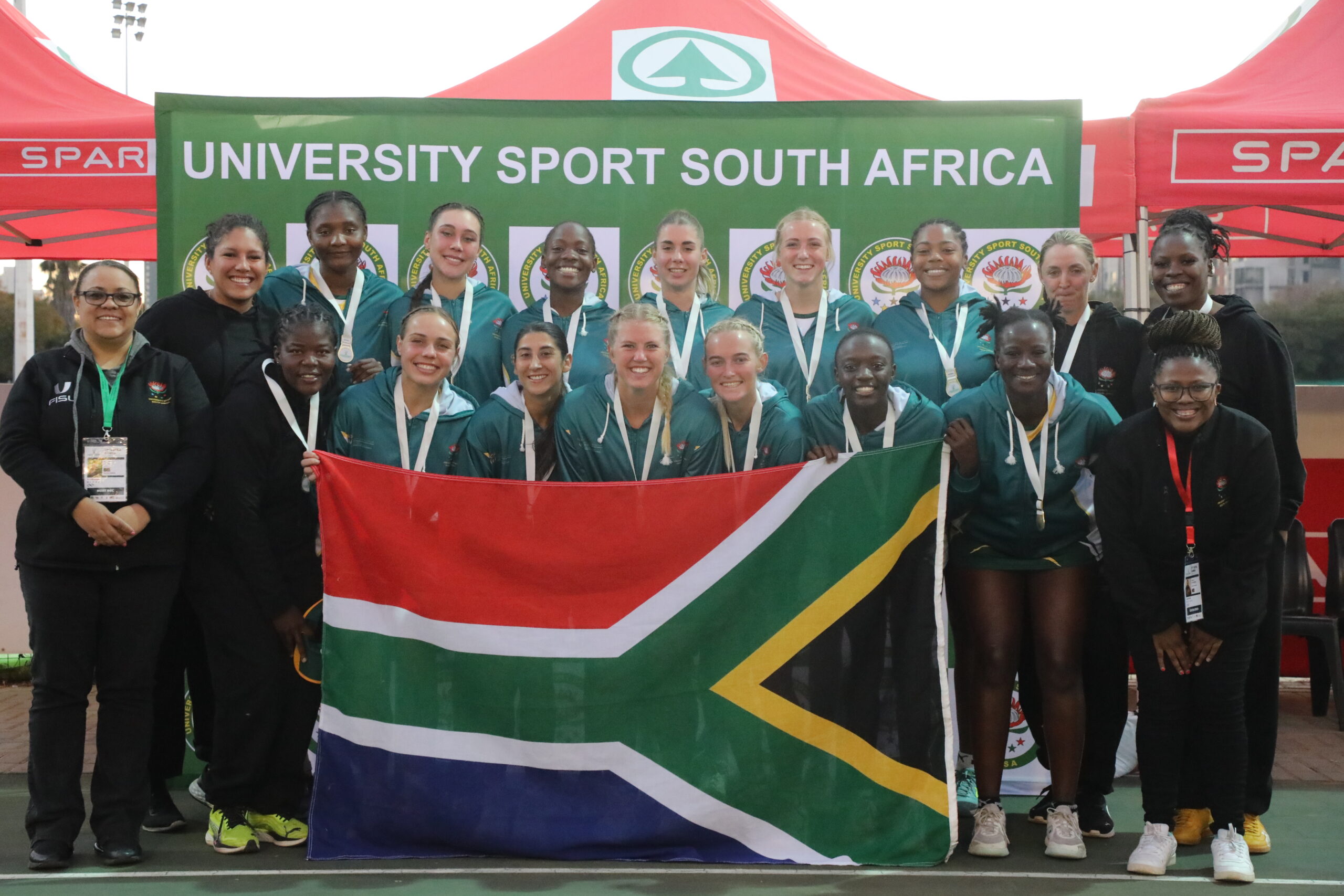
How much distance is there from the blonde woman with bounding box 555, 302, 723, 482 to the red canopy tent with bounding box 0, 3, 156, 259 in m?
3.45

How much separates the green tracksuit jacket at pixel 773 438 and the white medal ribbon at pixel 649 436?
0.21 meters

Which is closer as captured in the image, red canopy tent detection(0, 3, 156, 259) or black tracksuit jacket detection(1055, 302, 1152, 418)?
black tracksuit jacket detection(1055, 302, 1152, 418)

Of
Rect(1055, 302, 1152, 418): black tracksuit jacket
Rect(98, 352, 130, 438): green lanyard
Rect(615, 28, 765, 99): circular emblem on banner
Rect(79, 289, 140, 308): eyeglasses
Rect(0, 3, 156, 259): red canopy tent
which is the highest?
Rect(615, 28, 765, 99): circular emblem on banner

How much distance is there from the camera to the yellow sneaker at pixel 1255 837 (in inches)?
169

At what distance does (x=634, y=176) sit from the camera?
5.38m

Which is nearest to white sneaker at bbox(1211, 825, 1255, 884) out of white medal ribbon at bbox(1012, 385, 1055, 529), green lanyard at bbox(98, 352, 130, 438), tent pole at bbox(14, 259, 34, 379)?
white medal ribbon at bbox(1012, 385, 1055, 529)

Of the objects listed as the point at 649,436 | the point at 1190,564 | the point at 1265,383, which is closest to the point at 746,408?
the point at 649,436

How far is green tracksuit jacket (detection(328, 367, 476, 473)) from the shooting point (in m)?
4.38

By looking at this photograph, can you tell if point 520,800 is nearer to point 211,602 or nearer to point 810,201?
point 211,602

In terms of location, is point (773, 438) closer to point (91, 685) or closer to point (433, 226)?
point (433, 226)

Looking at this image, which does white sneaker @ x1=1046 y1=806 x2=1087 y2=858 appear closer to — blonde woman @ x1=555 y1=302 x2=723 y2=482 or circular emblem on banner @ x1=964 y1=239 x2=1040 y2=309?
A: blonde woman @ x1=555 y1=302 x2=723 y2=482

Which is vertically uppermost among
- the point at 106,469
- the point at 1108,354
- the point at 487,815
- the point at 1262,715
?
the point at 1108,354

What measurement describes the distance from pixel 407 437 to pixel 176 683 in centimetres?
131

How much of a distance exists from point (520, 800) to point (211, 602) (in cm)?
125
